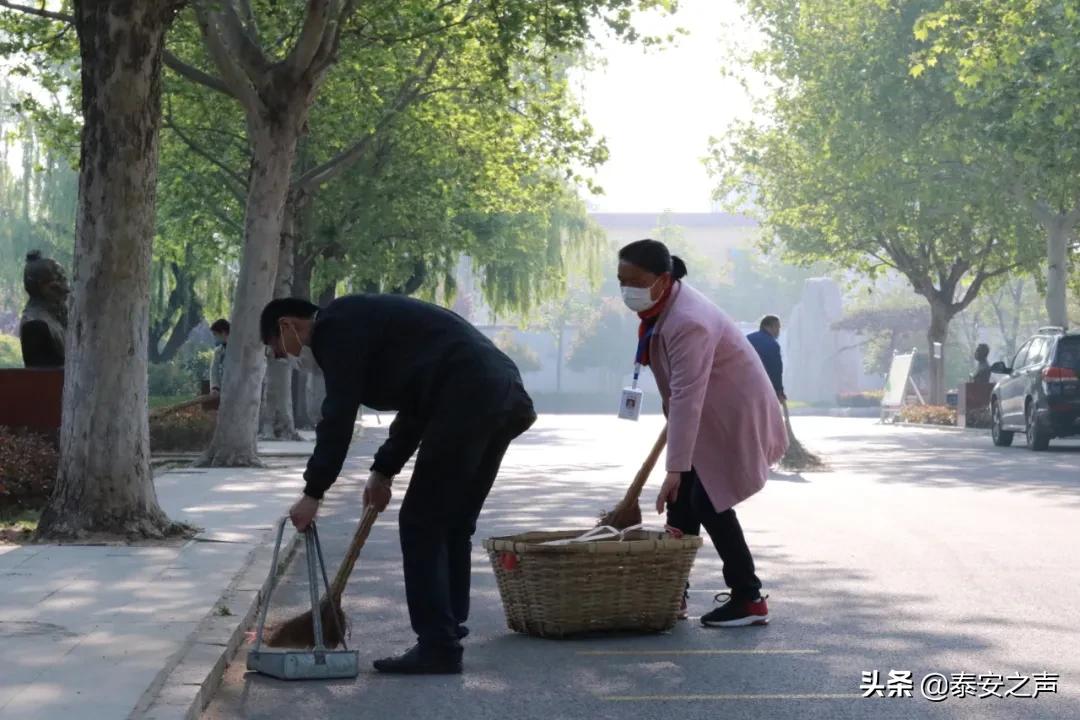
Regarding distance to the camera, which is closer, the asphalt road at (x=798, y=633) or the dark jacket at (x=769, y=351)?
the asphalt road at (x=798, y=633)

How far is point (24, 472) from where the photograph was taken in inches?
621

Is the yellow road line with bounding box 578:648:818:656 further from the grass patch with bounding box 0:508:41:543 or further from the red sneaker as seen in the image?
the grass patch with bounding box 0:508:41:543

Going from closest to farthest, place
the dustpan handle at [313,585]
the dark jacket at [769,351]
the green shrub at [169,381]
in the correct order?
the dustpan handle at [313,585], the dark jacket at [769,351], the green shrub at [169,381]

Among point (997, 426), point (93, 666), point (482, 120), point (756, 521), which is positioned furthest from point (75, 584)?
point (997, 426)

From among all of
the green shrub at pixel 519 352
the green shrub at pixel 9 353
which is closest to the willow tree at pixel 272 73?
the green shrub at pixel 9 353

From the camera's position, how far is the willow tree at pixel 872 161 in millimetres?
45312

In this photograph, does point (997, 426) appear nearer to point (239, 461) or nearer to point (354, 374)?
point (239, 461)

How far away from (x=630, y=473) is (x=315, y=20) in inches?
269

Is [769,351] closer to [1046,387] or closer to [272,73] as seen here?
[272,73]

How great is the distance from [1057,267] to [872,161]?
5.01 m

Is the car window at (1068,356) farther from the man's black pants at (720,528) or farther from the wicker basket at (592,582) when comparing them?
the wicker basket at (592,582)

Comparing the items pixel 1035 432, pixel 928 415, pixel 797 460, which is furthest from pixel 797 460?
pixel 928 415

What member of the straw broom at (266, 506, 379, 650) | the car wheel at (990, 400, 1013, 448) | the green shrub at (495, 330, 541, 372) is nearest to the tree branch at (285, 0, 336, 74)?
the straw broom at (266, 506, 379, 650)

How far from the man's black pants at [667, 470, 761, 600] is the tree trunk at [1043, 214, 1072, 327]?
116ft
